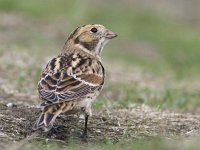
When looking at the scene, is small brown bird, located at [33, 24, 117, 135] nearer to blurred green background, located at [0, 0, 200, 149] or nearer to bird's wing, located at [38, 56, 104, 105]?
bird's wing, located at [38, 56, 104, 105]

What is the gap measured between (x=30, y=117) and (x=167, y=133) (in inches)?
75.8

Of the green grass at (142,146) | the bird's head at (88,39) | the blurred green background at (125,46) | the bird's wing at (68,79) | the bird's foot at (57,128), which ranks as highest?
the blurred green background at (125,46)

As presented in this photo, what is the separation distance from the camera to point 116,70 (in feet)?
58.1

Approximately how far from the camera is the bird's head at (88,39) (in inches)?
439

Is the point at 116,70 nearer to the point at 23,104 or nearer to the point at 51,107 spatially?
the point at 23,104

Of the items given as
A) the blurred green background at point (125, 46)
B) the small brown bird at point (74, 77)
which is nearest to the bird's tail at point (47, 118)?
the small brown bird at point (74, 77)

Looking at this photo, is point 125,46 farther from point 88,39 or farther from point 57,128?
point 57,128

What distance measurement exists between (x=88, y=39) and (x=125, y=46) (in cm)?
1202

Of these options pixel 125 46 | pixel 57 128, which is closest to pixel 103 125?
pixel 57 128

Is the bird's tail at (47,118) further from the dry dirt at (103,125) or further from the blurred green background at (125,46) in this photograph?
the blurred green background at (125,46)

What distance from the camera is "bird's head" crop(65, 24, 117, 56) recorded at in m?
11.1

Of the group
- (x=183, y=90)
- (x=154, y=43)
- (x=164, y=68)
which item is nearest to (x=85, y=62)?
(x=183, y=90)

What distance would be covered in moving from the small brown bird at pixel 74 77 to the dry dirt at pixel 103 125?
14.6 inches

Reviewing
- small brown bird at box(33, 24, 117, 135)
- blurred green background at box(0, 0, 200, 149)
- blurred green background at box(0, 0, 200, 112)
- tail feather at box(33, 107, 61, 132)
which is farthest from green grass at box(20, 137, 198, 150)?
blurred green background at box(0, 0, 200, 112)
